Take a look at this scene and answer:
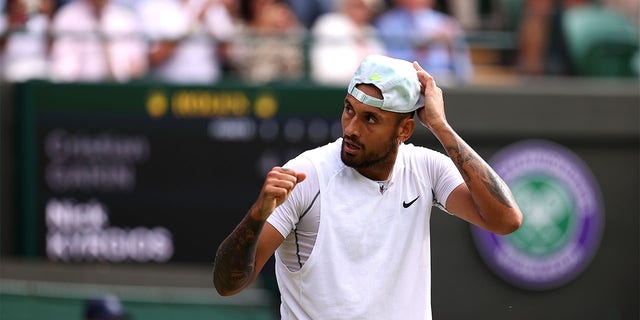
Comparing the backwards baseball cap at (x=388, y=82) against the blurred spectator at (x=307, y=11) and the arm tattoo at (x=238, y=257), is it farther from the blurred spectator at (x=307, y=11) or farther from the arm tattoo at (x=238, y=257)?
the blurred spectator at (x=307, y=11)

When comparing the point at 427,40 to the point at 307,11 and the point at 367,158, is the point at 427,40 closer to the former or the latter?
the point at 307,11

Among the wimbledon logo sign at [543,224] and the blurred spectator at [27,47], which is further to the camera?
the wimbledon logo sign at [543,224]

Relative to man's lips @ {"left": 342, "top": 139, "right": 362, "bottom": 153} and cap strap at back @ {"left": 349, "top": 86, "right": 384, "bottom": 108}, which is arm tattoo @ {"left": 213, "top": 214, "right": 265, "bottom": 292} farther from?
cap strap at back @ {"left": 349, "top": 86, "right": 384, "bottom": 108}

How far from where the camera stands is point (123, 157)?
33.3ft

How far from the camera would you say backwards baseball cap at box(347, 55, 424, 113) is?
173 inches

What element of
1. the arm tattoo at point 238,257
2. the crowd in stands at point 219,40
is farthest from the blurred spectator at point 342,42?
the arm tattoo at point 238,257

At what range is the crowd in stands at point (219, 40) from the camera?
1016 cm

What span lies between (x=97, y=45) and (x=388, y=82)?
20.2 ft

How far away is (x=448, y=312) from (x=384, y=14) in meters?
2.63

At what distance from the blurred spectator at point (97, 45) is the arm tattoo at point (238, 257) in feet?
19.8

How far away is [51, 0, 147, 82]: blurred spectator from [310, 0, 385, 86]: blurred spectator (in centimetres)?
144

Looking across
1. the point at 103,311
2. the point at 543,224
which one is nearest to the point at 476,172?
the point at 103,311

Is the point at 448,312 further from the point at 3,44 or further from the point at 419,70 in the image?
the point at 419,70

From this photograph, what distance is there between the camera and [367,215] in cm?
439
